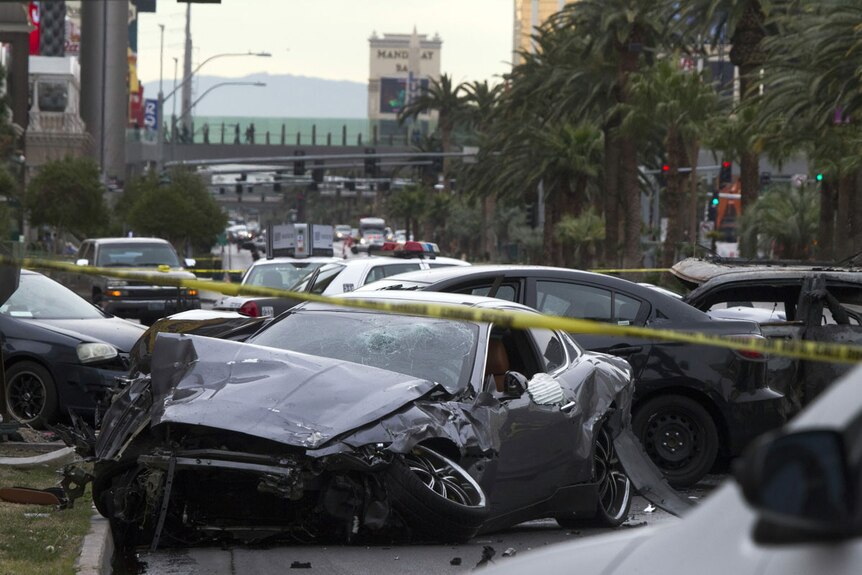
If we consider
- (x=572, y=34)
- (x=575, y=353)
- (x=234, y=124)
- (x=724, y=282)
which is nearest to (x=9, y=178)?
(x=572, y=34)

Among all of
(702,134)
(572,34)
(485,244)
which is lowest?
(485,244)

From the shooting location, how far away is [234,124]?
117000 mm

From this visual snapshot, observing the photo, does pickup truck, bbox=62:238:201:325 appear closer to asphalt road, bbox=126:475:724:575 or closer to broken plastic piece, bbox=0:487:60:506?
broken plastic piece, bbox=0:487:60:506

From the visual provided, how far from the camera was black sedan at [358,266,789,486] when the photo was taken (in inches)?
441

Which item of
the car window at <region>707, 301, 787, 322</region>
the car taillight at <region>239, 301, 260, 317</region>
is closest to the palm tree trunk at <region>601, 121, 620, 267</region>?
the car taillight at <region>239, 301, 260, 317</region>

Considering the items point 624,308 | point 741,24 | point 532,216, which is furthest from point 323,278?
point 532,216

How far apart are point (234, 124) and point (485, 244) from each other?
152 feet

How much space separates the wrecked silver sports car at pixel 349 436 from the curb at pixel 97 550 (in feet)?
0.36

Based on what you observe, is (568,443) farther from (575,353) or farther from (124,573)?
(124,573)

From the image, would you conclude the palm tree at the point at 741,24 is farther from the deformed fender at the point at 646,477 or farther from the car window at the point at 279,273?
the deformed fender at the point at 646,477

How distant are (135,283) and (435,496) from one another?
21329 millimetres

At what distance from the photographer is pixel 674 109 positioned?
1610 inches

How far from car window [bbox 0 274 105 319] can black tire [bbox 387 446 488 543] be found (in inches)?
288

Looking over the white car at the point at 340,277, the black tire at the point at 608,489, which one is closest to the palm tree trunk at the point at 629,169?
the white car at the point at 340,277
